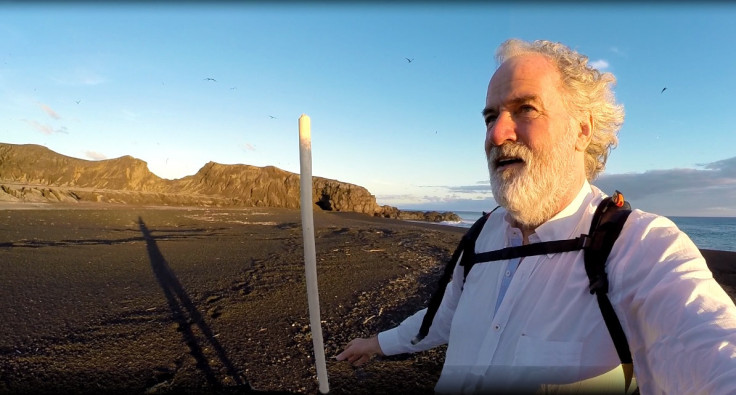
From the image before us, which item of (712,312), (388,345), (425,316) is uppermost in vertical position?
(712,312)

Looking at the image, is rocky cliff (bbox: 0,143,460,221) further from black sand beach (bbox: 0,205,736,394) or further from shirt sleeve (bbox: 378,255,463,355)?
shirt sleeve (bbox: 378,255,463,355)

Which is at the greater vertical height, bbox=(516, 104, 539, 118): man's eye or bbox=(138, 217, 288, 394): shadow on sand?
bbox=(516, 104, 539, 118): man's eye

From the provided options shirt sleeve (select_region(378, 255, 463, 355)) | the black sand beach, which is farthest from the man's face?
the black sand beach

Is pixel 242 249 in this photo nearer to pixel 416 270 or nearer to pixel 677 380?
pixel 416 270

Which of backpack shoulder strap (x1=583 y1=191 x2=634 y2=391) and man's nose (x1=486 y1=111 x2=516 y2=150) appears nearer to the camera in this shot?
backpack shoulder strap (x1=583 y1=191 x2=634 y2=391)

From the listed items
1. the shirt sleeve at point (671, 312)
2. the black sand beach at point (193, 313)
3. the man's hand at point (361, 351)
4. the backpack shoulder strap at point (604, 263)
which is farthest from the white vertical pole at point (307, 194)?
the black sand beach at point (193, 313)

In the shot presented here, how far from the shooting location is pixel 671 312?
1.13 meters

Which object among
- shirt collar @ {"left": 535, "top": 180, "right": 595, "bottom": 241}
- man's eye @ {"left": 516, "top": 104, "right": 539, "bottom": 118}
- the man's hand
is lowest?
the man's hand

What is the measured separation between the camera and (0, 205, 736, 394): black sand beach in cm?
313

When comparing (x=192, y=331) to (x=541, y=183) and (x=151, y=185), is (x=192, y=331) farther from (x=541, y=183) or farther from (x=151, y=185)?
(x=151, y=185)

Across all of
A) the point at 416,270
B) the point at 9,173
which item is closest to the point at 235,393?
the point at 416,270

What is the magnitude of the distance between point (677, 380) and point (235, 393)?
281cm

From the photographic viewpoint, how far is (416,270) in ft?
23.8

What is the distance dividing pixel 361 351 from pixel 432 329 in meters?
0.46
